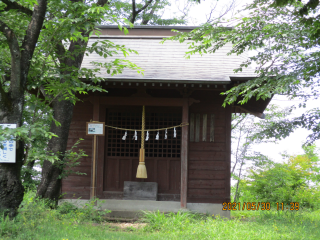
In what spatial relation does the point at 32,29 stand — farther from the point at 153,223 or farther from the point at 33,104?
the point at 153,223

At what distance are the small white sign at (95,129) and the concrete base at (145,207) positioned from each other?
1.92 m

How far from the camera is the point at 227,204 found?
26.4ft

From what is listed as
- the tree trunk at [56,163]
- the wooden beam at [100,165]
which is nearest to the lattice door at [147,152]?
the wooden beam at [100,165]

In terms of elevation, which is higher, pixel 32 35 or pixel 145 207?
pixel 32 35

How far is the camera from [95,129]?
7387mm

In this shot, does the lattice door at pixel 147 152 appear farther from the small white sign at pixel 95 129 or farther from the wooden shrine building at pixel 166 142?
the small white sign at pixel 95 129

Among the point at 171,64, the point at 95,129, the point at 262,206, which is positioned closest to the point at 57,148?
the point at 95,129

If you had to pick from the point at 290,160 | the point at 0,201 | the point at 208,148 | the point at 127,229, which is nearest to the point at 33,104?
the point at 0,201

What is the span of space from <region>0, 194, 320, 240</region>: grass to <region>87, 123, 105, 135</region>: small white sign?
1740mm

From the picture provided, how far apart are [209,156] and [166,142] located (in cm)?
132

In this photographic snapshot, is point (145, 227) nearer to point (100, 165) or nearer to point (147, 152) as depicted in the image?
point (100, 165)

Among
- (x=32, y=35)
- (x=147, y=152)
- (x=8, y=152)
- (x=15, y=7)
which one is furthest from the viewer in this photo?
(x=147, y=152)

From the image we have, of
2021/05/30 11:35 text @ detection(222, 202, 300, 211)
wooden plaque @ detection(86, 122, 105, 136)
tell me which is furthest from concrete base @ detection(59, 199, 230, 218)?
wooden plaque @ detection(86, 122, 105, 136)

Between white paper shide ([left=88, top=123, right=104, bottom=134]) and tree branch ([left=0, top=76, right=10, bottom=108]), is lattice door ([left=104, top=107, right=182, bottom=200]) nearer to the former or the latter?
white paper shide ([left=88, top=123, right=104, bottom=134])
